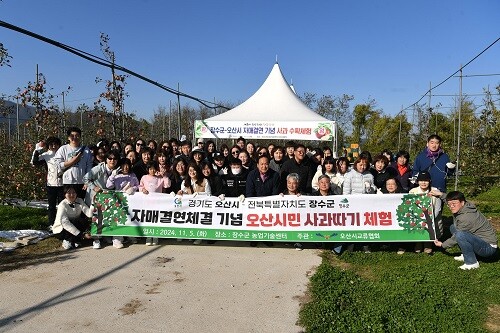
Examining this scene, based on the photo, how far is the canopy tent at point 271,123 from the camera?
429 inches

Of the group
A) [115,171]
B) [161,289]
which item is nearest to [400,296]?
[161,289]

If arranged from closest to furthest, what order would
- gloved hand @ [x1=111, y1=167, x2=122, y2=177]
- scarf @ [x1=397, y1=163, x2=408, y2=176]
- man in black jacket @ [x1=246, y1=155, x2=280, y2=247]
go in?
man in black jacket @ [x1=246, y1=155, x2=280, y2=247] < gloved hand @ [x1=111, y1=167, x2=122, y2=177] < scarf @ [x1=397, y1=163, x2=408, y2=176]

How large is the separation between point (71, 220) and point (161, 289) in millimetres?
2496

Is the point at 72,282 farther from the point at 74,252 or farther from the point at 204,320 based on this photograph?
the point at 204,320

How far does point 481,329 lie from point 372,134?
25910mm

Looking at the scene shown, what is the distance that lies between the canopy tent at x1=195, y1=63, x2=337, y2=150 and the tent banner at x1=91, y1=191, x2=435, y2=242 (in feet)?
17.8

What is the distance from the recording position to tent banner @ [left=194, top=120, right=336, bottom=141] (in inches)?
427

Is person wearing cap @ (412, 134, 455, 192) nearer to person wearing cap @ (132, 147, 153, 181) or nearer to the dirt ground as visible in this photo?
the dirt ground

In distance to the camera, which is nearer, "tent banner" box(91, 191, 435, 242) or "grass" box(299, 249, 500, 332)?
"grass" box(299, 249, 500, 332)

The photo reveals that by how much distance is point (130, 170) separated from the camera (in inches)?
249

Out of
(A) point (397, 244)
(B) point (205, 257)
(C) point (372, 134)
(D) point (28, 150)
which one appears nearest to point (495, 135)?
(A) point (397, 244)

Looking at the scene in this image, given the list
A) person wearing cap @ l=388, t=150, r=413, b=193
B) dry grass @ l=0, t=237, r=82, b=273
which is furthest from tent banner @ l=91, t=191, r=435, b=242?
person wearing cap @ l=388, t=150, r=413, b=193

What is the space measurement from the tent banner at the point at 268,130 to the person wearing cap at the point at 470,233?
5916 mm

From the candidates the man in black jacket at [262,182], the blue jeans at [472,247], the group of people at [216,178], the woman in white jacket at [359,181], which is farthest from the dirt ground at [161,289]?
the blue jeans at [472,247]
